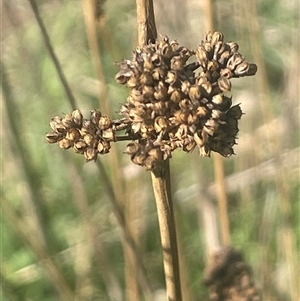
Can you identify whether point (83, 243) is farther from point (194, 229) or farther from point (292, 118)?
point (292, 118)

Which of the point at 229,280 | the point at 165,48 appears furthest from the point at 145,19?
the point at 229,280

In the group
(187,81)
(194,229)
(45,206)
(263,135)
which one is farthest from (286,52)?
(187,81)

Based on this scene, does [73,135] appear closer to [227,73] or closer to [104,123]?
[104,123]

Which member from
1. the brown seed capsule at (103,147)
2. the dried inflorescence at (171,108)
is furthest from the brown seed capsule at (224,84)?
the brown seed capsule at (103,147)

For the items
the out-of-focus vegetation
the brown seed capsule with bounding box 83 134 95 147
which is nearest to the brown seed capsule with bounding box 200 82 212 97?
the brown seed capsule with bounding box 83 134 95 147

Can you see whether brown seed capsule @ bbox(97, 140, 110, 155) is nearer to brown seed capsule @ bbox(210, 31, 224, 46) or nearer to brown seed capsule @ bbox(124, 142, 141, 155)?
brown seed capsule @ bbox(124, 142, 141, 155)

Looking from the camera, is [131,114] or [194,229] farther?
[194,229]
